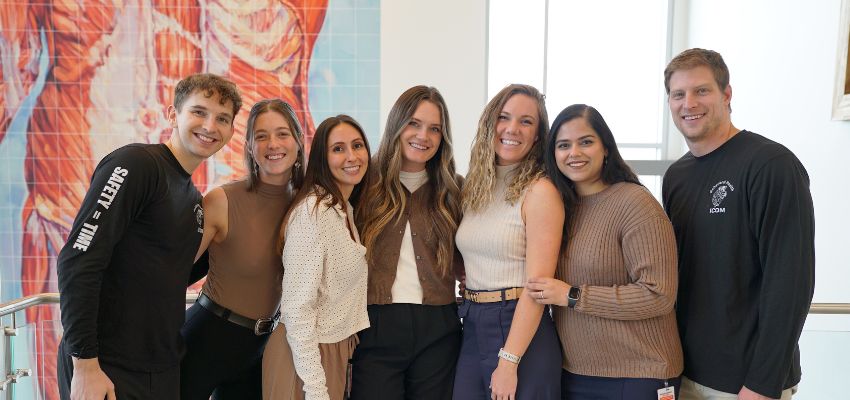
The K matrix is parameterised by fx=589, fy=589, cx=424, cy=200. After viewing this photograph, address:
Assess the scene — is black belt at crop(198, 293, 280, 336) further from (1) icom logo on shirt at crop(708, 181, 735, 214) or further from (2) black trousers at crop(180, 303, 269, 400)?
(1) icom logo on shirt at crop(708, 181, 735, 214)

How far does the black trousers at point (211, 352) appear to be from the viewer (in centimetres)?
202

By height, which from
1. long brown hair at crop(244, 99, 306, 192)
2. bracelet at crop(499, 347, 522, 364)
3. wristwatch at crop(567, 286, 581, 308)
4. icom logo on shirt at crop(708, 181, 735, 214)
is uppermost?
long brown hair at crop(244, 99, 306, 192)

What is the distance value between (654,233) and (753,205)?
0.94 feet

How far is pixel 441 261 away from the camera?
212 centimetres

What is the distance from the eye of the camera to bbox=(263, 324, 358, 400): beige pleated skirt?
1892 millimetres

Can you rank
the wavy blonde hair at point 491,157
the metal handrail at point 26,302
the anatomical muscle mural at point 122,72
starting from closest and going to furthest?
1. the wavy blonde hair at point 491,157
2. the metal handrail at point 26,302
3. the anatomical muscle mural at point 122,72

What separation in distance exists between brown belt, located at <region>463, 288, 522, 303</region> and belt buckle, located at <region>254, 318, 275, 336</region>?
0.73m

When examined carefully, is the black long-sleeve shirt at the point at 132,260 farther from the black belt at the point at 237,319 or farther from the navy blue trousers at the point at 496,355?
the navy blue trousers at the point at 496,355

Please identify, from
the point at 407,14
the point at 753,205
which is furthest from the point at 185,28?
the point at 753,205

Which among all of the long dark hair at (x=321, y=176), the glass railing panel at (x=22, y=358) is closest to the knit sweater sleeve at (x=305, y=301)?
the long dark hair at (x=321, y=176)

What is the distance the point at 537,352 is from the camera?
190cm

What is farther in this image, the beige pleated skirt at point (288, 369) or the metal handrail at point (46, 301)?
the metal handrail at point (46, 301)

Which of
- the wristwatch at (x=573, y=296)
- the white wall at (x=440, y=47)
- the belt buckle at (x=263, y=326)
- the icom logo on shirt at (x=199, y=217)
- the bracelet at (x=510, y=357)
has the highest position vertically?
the white wall at (x=440, y=47)

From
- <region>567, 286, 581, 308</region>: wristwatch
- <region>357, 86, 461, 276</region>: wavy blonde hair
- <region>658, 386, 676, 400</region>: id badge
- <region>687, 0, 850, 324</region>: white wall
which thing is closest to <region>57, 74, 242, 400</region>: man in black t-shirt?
<region>357, 86, 461, 276</region>: wavy blonde hair
